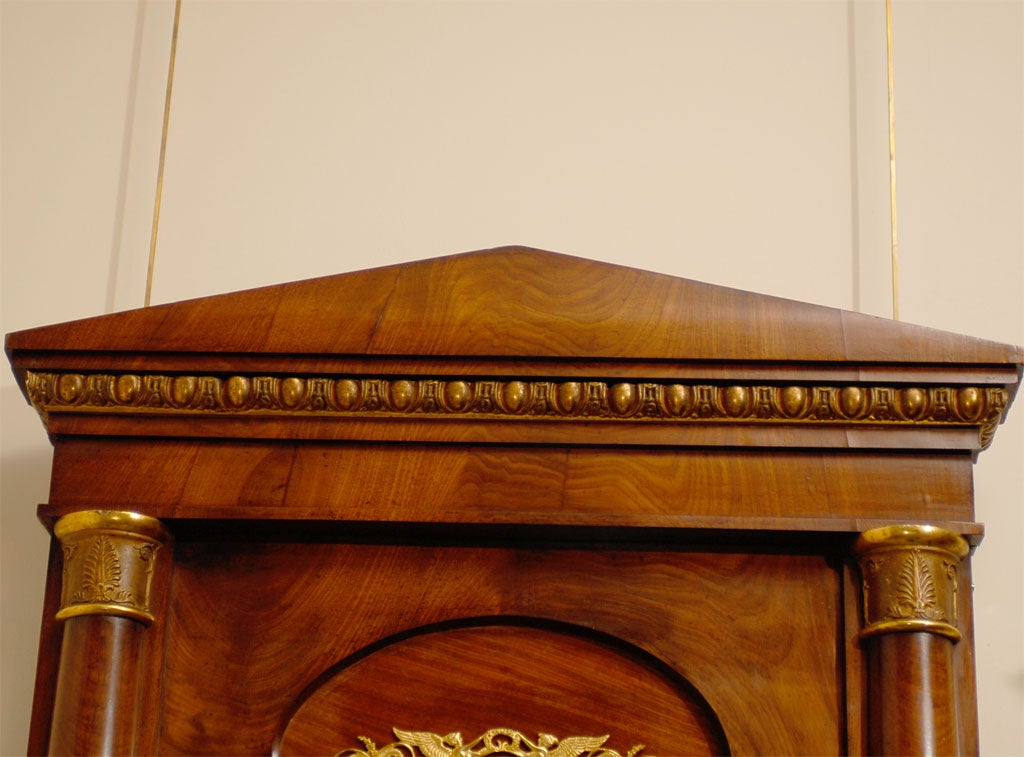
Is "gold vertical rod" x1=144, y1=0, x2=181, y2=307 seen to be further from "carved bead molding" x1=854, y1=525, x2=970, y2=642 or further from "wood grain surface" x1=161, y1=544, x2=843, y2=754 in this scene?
"carved bead molding" x1=854, y1=525, x2=970, y2=642

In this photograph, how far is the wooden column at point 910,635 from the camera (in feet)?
4.65

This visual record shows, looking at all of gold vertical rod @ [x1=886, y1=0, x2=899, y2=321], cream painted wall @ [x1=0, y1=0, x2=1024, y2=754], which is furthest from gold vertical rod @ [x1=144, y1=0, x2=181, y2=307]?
gold vertical rod @ [x1=886, y1=0, x2=899, y2=321]

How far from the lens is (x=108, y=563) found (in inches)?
58.8

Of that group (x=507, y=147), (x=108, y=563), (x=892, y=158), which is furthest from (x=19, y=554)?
(x=892, y=158)

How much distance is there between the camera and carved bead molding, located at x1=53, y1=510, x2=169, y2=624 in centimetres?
148

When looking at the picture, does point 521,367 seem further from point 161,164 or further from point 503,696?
point 161,164

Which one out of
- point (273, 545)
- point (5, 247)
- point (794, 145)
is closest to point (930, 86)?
point (794, 145)

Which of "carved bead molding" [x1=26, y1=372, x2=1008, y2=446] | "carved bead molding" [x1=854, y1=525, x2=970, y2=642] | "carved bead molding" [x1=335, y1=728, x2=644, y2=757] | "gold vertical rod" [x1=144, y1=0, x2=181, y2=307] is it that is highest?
"gold vertical rod" [x1=144, y1=0, x2=181, y2=307]

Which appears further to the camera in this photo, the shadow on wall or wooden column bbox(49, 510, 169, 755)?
the shadow on wall

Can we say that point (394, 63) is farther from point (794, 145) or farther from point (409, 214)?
point (794, 145)

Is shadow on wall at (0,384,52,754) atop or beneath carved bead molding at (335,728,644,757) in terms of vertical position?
atop

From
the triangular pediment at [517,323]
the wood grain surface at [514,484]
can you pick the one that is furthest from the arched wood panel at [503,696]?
the triangular pediment at [517,323]

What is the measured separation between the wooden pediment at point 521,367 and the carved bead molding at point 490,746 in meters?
0.25

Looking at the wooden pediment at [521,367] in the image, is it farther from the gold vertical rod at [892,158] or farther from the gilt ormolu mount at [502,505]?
the gold vertical rod at [892,158]
